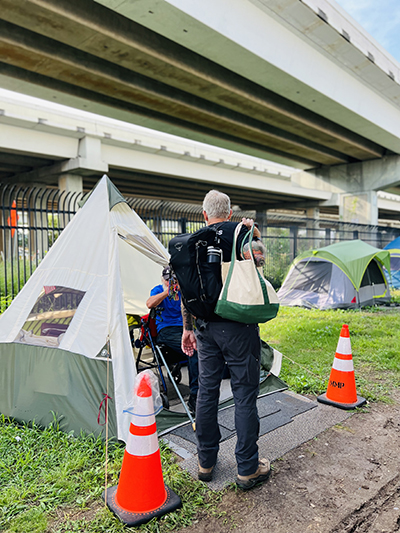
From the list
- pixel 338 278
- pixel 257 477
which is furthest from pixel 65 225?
pixel 257 477

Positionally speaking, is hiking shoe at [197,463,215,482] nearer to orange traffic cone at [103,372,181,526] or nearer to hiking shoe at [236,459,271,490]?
hiking shoe at [236,459,271,490]

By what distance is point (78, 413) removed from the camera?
3.42 m

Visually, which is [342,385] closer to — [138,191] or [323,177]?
[323,177]

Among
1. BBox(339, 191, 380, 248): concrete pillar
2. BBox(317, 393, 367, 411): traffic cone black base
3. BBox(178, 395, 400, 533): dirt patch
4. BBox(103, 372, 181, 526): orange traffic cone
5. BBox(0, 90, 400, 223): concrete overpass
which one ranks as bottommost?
BBox(178, 395, 400, 533): dirt patch

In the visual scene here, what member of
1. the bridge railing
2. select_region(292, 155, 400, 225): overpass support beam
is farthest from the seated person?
select_region(292, 155, 400, 225): overpass support beam

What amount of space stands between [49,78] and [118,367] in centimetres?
1187

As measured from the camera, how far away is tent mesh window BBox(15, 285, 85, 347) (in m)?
3.74

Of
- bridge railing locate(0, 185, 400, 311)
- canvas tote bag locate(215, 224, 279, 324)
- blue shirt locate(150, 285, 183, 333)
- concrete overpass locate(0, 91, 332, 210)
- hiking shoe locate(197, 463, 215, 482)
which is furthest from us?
concrete overpass locate(0, 91, 332, 210)

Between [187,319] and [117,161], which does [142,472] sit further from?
[117,161]

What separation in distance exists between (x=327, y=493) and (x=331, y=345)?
4.04 meters

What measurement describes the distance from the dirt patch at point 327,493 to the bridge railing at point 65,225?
4.78 m

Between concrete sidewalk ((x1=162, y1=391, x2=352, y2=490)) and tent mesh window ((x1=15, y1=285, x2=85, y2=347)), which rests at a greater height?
tent mesh window ((x1=15, y1=285, x2=85, y2=347))

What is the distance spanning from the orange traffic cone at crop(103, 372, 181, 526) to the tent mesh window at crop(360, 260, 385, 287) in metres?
9.05

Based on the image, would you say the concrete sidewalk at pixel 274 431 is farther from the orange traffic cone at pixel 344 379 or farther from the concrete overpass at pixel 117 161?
the concrete overpass at pixel 117 161
